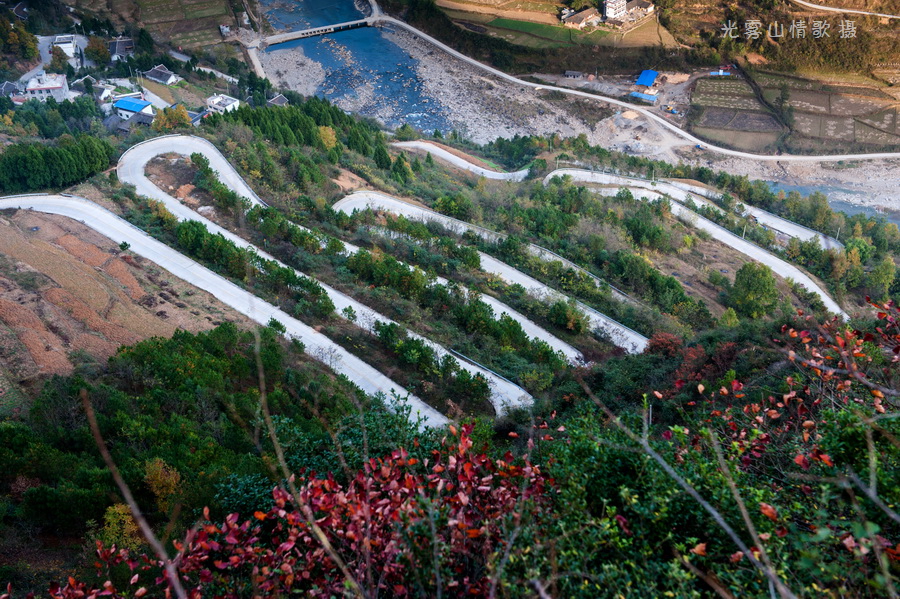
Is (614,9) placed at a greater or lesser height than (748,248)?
greater

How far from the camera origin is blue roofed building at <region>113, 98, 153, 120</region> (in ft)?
127

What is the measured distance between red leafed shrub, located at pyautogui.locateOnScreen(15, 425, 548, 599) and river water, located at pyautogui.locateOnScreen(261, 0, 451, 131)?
45.5 meters

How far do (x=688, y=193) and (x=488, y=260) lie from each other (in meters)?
19.1

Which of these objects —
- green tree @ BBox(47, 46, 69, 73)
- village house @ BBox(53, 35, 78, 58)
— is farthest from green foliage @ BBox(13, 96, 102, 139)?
village house @ BBox(53, 35, 78, 58)

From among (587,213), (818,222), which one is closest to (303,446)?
(587,213)

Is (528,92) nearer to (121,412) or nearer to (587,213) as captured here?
(587,213)

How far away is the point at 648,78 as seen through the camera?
54531 millimetres

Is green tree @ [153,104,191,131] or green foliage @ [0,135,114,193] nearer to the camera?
green foliage @ [0,135,114,193]

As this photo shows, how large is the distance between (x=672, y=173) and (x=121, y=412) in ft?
123

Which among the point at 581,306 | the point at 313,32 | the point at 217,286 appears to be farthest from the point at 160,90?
the point at 581,306

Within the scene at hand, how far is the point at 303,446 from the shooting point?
8891mm

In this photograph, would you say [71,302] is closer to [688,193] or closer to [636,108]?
[688,193]

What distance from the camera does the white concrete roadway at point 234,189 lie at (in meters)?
17.0

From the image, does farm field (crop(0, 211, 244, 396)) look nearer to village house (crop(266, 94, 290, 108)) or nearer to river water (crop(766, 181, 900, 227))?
village house (crop(266, 94, 290, 108))
